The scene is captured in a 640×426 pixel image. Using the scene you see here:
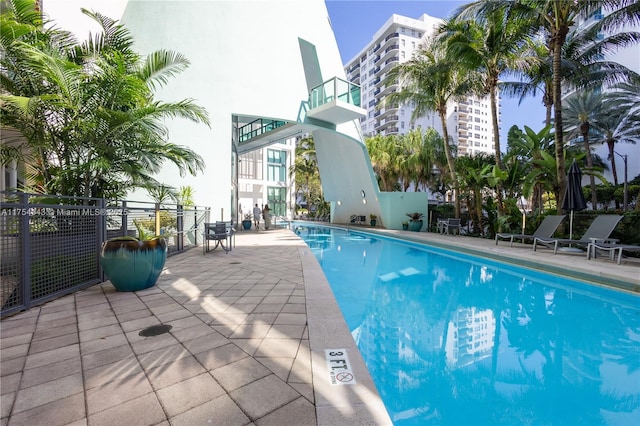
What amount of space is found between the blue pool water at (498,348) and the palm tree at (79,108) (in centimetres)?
522

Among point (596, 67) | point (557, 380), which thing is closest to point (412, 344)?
point (557, 380)

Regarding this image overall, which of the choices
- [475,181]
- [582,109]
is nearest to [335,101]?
[475,181]

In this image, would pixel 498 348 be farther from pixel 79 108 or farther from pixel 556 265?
pixel 79 108

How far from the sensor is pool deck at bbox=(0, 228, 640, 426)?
2.10 metres

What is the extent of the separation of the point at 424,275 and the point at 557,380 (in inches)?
198

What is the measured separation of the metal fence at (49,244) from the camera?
3.89 m

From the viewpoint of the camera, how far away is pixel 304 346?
10.1ft

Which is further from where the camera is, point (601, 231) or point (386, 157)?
point (386, 157)

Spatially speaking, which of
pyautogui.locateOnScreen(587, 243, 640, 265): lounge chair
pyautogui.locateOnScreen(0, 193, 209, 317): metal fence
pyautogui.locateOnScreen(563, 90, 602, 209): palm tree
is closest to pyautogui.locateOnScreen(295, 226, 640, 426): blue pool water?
pyautogui.locateOnScreen(587, 243, 640, 265): lounge chair

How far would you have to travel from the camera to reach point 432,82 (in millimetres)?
15859

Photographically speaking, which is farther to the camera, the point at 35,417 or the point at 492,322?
the point at 492,322

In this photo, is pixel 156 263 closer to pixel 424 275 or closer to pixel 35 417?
pixel 35 417

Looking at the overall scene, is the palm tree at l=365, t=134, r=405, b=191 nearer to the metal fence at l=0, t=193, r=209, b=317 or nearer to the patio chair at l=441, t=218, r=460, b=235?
the patio chair at l=441, t=218, r=460, b=235

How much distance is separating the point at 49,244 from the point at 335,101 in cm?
1245
